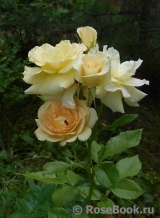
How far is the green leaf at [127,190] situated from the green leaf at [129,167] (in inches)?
1.1

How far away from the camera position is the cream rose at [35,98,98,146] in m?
0.94

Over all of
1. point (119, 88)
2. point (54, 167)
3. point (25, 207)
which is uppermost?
point (119, 88)

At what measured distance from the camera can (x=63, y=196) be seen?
Result: 1.15 m

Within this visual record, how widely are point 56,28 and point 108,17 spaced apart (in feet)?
1.23

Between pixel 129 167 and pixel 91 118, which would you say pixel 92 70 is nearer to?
pixel 91 118

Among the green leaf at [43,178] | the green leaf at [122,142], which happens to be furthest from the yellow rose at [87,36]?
the green leaf at [43,178]

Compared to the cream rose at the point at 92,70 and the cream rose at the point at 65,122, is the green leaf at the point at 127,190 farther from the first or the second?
the cream rose at the point at 92,70

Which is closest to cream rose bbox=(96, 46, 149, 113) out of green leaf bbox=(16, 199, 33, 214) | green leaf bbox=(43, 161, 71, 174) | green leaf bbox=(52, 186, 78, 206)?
green leaf bbox=(43, 161, 71, 174)

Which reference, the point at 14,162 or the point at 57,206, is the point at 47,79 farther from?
the point at 14,162

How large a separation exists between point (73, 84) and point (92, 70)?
71mm

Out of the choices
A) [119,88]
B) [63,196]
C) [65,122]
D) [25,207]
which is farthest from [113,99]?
[25,207]

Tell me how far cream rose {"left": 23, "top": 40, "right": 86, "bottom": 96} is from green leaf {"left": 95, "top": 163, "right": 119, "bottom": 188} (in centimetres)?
27

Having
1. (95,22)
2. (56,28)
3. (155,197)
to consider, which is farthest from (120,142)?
(56,28)

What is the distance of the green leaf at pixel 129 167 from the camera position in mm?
1210
